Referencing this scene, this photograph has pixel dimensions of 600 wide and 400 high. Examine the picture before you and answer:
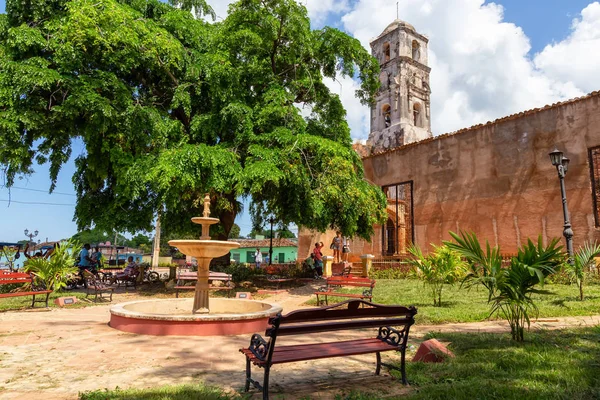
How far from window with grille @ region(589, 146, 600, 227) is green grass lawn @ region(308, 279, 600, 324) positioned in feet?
10.6

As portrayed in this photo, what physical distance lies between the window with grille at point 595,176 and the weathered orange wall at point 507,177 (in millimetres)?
135

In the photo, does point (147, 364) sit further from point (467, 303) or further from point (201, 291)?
point (467, 303)

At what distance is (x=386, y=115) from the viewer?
4159 centimetres

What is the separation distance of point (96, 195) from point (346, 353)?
12926mm

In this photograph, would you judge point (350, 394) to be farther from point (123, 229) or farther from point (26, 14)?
point (26, 14)

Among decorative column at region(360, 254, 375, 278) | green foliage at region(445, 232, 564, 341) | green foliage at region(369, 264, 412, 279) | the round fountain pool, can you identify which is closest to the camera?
green foliage at region(445, 232, 564, 341)

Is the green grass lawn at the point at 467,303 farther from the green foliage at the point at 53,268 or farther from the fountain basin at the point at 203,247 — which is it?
the green foliage at the point at 53,268

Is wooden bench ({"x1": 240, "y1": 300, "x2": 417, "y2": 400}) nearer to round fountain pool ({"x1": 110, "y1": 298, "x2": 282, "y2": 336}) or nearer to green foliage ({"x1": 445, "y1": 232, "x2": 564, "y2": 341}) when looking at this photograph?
green foliage ({"x1": 445, "y1": 232, "x2": 564, "y2": 341})

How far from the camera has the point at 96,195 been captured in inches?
555

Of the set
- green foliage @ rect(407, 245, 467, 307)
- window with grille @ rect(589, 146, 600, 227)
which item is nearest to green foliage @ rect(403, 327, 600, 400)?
green foliage @ rect(407, 245, 467, 307)

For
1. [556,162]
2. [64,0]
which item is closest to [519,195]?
[556,162]

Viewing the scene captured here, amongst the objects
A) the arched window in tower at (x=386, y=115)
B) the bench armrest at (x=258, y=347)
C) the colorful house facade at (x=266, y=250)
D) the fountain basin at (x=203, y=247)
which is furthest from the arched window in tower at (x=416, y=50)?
the bench armrest at (x=258, y=347)

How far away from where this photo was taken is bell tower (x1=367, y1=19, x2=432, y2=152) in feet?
130

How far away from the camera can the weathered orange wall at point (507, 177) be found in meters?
13.3
